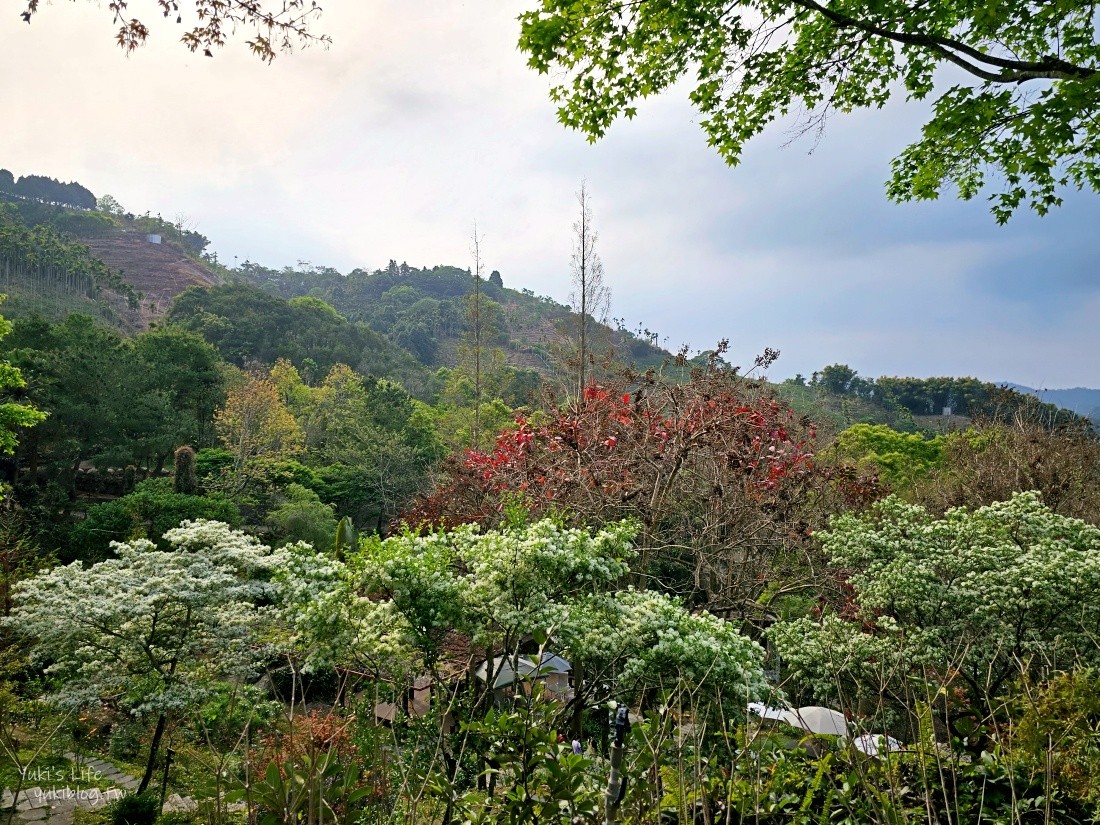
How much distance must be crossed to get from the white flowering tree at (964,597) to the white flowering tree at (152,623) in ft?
17.3

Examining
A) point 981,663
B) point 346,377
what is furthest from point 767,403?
point 346,377

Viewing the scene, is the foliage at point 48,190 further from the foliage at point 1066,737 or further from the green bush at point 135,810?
the foliage at point 1066,737

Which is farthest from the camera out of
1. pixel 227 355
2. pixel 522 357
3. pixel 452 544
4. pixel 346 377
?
pixel 522 357

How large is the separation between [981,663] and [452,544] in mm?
4305

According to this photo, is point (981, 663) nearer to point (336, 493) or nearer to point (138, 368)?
point (336, 493)

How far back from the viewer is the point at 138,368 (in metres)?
18.3

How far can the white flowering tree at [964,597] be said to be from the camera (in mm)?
4648

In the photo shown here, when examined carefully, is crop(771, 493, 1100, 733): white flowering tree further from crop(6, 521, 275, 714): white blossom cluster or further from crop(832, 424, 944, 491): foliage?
crop(832, 424, 944, 491): foliage

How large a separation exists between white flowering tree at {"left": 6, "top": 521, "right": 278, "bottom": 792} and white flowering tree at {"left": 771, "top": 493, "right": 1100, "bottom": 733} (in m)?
5.28

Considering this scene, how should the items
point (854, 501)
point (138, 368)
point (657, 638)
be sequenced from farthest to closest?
point (138, 368) < point (854, 501) < point (657, 638)

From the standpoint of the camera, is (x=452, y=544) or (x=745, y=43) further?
(x=452, y=544)

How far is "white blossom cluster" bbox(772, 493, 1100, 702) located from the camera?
4.66 m

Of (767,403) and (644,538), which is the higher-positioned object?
(767,403)

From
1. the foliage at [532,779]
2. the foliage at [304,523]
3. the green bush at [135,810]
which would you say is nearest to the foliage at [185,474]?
the foliage at [304,523]
